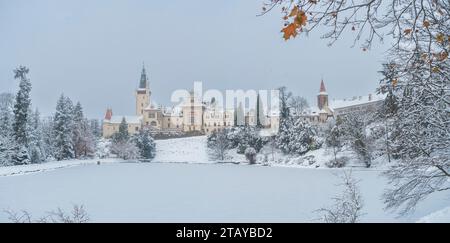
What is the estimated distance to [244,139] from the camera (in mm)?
47531

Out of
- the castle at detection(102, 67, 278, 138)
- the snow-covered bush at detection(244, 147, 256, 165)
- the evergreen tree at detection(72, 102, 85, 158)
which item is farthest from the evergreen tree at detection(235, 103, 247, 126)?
the evergreen tree at detection(72, 102, 85, 158)

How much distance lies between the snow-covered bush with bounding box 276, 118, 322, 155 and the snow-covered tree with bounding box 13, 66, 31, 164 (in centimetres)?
2656

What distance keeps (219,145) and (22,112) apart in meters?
24.1

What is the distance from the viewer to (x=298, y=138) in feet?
126

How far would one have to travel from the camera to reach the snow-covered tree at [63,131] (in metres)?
40.4

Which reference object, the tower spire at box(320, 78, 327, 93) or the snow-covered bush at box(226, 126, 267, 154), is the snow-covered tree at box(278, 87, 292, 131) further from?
the tower spire at box(320, 78, 327, 93)

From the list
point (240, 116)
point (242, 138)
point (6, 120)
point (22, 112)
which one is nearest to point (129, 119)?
point (240, 116)

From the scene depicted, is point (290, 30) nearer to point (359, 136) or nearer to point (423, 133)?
point (423, 133)

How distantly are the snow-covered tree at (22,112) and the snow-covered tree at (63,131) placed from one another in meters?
7.39

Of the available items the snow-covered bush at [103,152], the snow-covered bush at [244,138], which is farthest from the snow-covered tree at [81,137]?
the snow-covered bush at [244,138]

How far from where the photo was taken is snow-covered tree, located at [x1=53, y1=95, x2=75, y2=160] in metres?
40.4
